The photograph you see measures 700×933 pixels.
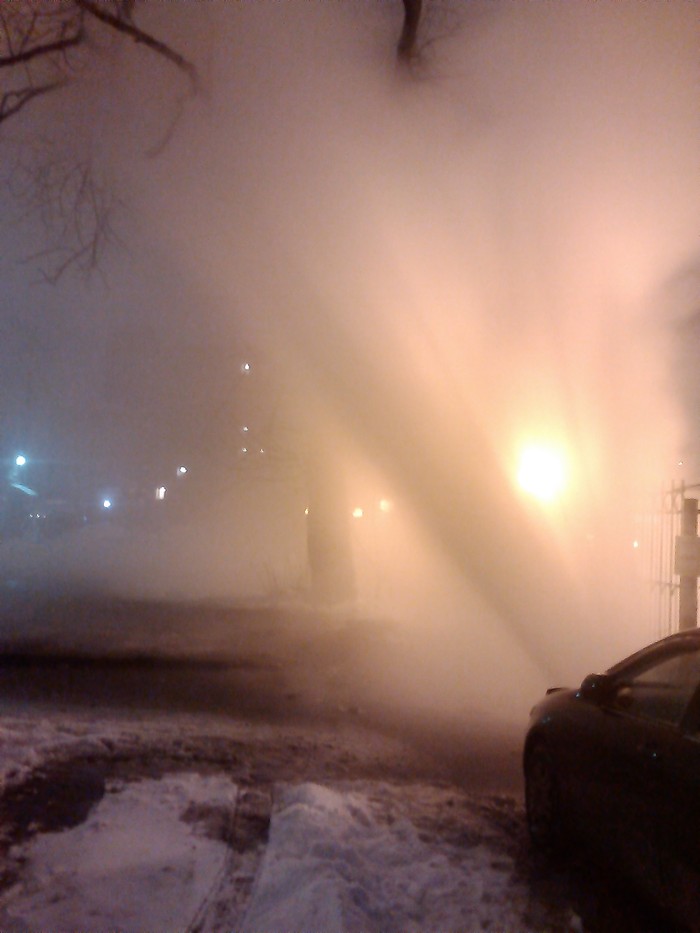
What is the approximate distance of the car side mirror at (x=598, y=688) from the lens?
545 centimetres

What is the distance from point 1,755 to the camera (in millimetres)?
7004

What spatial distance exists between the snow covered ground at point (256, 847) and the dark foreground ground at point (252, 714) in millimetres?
43

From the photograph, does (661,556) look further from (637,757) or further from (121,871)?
(121,871)

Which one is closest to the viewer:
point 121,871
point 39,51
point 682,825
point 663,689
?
point 682,825

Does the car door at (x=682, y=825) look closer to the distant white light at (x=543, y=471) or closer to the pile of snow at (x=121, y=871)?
the pile of snow at (x=121, y=871)

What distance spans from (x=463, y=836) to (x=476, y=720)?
152 inches

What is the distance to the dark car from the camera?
424 cm

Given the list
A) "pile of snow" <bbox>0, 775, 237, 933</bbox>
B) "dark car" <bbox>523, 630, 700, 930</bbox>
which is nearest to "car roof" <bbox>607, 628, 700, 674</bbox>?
"dark car" <bbox>523, 630, 700, 930</bbox>

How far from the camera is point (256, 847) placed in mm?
5602

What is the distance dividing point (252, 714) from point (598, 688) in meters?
4.93

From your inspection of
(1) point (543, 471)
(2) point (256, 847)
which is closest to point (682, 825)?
(2) point (256, 847)

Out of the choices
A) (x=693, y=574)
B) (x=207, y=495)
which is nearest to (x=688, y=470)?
(x=693, y=574)

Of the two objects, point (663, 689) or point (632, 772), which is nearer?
point (632, 772)

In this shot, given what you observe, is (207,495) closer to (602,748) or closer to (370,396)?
(370,396)
